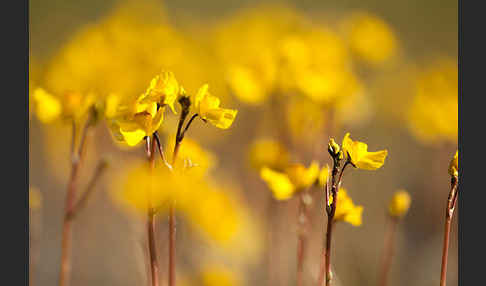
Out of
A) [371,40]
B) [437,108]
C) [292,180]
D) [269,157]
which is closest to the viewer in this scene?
[292,180]

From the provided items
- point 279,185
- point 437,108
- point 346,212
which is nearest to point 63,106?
point 279,185

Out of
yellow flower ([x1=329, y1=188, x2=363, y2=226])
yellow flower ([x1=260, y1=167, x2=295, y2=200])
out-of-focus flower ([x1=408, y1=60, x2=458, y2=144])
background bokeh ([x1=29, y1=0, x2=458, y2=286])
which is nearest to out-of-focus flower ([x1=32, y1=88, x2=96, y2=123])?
background bokeh ([x1=29, y1=0, x2=458, y2=286])

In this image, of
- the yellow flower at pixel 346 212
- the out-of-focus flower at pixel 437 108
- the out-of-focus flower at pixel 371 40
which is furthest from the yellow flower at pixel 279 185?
the out-of-focus flower at pixel 371 40

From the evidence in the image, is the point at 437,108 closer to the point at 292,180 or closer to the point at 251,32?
the point at 292,180

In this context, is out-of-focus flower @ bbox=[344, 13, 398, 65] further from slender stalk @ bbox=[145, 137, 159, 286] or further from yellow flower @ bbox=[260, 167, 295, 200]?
slender stalk @ bbox=[145, 137, 159, 286]

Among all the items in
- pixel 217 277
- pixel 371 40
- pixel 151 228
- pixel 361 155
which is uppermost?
pixel 371 40

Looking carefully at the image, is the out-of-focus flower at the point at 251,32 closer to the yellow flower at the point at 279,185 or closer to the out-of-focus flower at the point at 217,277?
the out-of-focus flower at the point at 217,277
